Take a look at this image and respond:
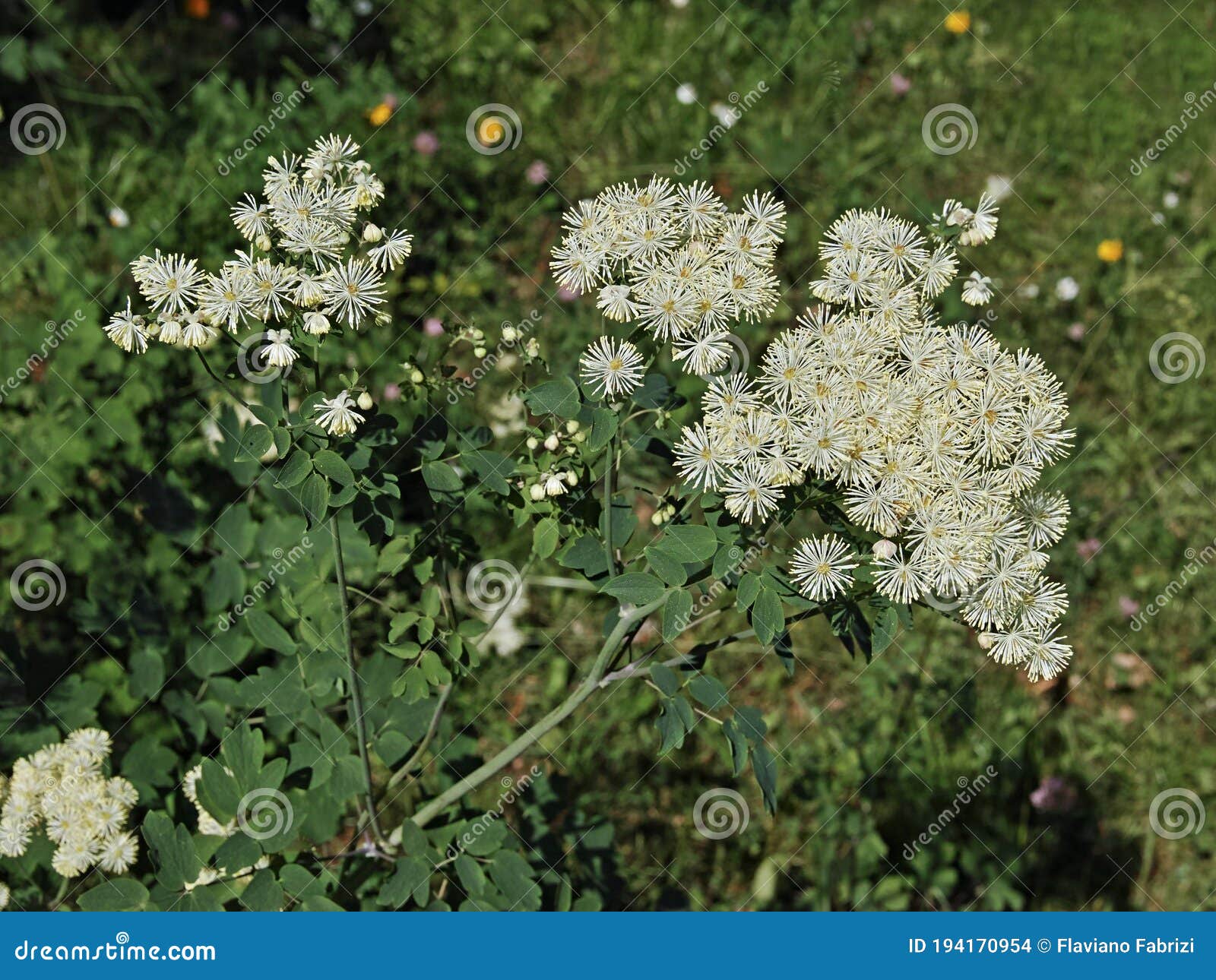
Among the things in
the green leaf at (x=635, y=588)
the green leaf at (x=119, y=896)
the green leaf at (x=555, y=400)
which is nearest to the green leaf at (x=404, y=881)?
the green leaf at (x=119, y=896)

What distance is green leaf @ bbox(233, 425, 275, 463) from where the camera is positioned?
1967mm

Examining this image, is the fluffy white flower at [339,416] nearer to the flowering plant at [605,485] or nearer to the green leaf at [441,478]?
the flowering plant at [605,485]

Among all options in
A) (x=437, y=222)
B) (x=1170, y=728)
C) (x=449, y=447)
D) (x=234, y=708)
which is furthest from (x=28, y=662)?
(x=1170, y=728)

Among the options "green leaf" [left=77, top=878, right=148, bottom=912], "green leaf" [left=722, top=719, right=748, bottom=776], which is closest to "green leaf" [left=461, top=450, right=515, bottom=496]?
"green leaf" [left=722, top=719, right=748, bottom=776]

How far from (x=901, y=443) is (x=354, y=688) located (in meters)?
1.25

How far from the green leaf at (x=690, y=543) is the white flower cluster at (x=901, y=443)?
0.08 metres

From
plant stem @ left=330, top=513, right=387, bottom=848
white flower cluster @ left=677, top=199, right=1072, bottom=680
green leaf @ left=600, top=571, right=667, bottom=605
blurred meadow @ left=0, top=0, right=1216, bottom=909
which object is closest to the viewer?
white flower cluster @ left=677, top=199, right=1072, bottom=680

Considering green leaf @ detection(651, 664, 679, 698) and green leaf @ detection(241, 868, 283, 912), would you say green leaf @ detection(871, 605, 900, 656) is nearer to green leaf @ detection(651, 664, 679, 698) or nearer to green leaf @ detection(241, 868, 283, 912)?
green leaf @ detection(651, 664, 679, 698)

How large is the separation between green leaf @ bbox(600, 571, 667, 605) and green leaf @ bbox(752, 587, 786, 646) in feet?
0.59

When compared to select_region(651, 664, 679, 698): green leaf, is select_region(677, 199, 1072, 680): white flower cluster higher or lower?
higher

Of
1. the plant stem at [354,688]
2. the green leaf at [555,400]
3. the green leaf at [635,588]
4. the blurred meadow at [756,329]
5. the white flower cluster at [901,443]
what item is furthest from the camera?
the blurred meadow at [756,329]

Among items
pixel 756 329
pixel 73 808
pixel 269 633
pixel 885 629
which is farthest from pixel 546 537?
pixel 756 329

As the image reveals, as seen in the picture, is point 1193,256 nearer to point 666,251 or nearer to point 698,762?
point 698,762

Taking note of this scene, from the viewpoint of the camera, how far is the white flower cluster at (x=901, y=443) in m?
1.84
